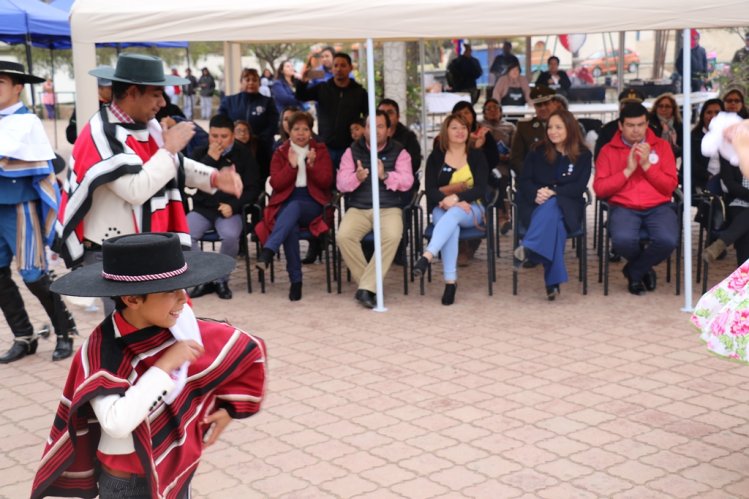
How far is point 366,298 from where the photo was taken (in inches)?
283

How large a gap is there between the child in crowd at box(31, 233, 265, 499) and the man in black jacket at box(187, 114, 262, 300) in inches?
190

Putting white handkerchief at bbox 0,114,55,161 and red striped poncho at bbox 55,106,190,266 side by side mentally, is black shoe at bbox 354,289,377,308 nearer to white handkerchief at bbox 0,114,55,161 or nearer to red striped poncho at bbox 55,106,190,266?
white handkerchief at bbox 0,114,55,161

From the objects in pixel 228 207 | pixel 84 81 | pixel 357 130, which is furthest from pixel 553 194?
pixel 84 81

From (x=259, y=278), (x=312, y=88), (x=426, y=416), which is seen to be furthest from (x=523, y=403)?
(x=312, y=88)

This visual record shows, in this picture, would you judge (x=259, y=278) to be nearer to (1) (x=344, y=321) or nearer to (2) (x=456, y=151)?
(1) (x=344, y=321)

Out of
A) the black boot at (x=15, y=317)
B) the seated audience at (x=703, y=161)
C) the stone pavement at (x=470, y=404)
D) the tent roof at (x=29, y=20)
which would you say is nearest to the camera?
the stone pavement at (x=470, y=404)

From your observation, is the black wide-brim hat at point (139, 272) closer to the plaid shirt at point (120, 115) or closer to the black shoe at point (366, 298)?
the plaid shirt at point (120, 115)

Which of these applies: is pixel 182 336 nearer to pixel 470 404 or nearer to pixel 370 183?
pixel 470 404

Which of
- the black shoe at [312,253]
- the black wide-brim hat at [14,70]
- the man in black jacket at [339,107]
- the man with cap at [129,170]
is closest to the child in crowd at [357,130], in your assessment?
the man in black jacket at [339,107]

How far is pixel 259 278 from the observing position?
26.0 ft

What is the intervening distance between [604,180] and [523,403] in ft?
9.17

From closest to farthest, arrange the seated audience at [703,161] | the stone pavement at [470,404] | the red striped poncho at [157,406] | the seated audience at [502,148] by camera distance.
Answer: the red striped poncho at [157,406] → the stone pavement at [470,404] → the seated audience at [703,161] → the seated audience at [502,148]

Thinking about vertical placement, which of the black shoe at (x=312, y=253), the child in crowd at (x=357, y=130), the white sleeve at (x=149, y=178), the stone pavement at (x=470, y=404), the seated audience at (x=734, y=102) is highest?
the seated audience at (x=734, y=102)

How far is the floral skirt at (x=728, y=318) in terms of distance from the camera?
11.6 ft
